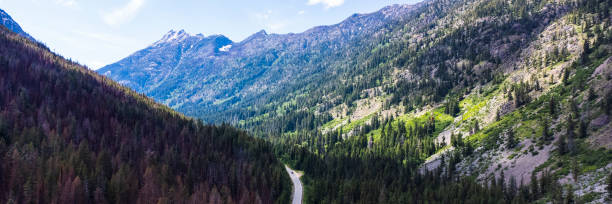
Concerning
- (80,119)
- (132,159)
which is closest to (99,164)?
(132,159)

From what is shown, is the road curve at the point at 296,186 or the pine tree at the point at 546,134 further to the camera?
the road curve at the point at 296,186

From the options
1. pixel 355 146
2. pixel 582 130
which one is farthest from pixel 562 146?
pixel 355 146

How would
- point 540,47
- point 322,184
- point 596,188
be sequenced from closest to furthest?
point 596,188, point 322,184, point 540,47

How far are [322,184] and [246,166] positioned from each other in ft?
92.5

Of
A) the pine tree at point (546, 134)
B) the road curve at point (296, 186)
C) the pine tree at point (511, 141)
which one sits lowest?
the road curve at point (296, 186)

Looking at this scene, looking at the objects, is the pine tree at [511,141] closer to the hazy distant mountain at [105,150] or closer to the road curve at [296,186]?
→ the road curve at [296,186]

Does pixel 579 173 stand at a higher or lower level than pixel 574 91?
lower

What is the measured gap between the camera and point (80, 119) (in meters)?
132

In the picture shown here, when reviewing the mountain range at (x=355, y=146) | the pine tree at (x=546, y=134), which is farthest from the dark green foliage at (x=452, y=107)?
the pine tree at (x=546, y=134)

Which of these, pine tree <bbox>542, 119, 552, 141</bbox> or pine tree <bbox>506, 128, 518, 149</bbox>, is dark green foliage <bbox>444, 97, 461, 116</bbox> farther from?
pine tree <bbox>542, 119, 552, 141</bbox>

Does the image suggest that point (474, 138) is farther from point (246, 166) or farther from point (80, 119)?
point (80, 119)

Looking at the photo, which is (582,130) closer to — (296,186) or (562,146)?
(562,146)

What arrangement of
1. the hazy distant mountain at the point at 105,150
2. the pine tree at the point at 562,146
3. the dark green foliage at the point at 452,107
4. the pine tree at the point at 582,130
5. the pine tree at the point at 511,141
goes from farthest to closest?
the dark green foliage at the point at 452,107 < the pine tree at the point at 511,141 < the pine tree at the point at 582,130 < the pine tree at the point at 562,146 < the hazy distant mountain at the point at 105,150

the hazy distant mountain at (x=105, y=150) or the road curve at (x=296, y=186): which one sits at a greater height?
the hazy distant mountain at (x=105, y=150)
